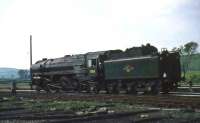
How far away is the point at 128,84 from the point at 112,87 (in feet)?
6.15

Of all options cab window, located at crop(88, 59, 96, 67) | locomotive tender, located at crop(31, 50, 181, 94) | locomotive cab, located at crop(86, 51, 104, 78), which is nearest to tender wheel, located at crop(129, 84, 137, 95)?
locomotive tender, located at crop(31, 50, 181, 94)

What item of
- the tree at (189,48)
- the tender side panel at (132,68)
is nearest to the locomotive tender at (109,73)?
the tender side panel at (132,68)

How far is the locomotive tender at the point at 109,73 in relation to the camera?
2698 cm

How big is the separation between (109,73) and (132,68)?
278cm

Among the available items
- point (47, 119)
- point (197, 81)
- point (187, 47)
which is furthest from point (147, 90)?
point (187, 47)

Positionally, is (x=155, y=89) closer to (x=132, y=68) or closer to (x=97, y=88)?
(x=132, y=68)

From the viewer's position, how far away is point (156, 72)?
2667cm

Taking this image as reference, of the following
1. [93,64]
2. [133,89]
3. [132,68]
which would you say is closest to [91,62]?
[93,64]

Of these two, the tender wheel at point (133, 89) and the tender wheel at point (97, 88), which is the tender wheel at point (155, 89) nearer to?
the tender wheel at point (133, 89)

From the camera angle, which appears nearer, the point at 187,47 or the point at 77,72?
the point at 77,72

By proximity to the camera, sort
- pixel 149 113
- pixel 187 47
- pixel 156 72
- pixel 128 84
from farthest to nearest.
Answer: pixel 187 47 → pixel 128 84 → pixel 156 72 → pixel 149 113

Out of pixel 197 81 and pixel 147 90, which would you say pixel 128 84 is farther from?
pixel 197 81

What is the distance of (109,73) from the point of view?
100 feet

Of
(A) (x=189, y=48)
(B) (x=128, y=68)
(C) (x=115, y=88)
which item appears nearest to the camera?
(B) (x=128, y=68)
